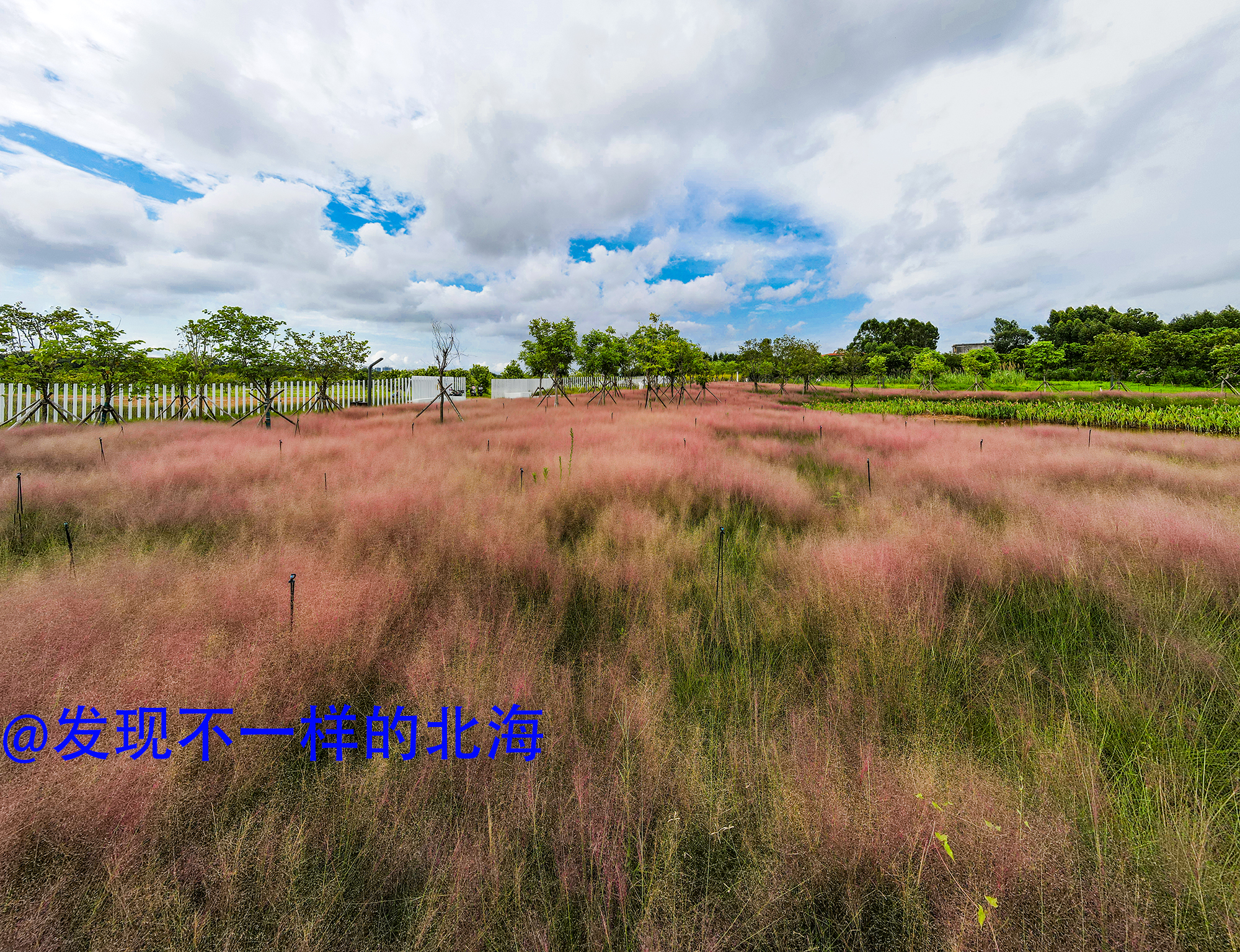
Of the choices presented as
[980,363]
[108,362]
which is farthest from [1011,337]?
[108,362]

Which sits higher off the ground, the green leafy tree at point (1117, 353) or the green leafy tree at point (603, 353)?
the green leafy tree at point (1117, 353)

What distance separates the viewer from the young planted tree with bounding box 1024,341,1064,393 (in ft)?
114

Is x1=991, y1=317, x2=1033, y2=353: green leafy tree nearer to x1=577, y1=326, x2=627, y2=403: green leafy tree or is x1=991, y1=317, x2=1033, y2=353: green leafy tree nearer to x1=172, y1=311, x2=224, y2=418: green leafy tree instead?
x1=577, y1=326, x2=627, y2=403: green leafy tree

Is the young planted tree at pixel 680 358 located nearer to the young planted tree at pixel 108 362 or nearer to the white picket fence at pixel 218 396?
the white picket fence at pixel 218 396

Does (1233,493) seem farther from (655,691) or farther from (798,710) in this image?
(655,691)

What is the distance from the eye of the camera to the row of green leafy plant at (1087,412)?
14062 millimetres

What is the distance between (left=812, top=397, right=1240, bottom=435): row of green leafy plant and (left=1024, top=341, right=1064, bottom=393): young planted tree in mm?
16069

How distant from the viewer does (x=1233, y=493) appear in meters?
5.48

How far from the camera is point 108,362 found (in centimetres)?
1170

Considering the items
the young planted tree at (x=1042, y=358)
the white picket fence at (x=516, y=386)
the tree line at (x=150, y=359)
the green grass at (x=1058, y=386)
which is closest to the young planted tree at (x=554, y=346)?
the tree line at (x=150, y=359)

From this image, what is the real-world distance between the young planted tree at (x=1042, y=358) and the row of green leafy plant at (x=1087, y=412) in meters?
16.1

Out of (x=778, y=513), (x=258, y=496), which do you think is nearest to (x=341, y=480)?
(x=258, y=496)

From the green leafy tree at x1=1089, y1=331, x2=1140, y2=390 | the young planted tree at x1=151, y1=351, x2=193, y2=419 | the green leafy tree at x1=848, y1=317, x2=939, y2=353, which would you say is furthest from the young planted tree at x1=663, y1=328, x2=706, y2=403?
the green leafy tree at x1=848, y1=317, x2=939, y2=353

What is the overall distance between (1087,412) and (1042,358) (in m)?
24.9
